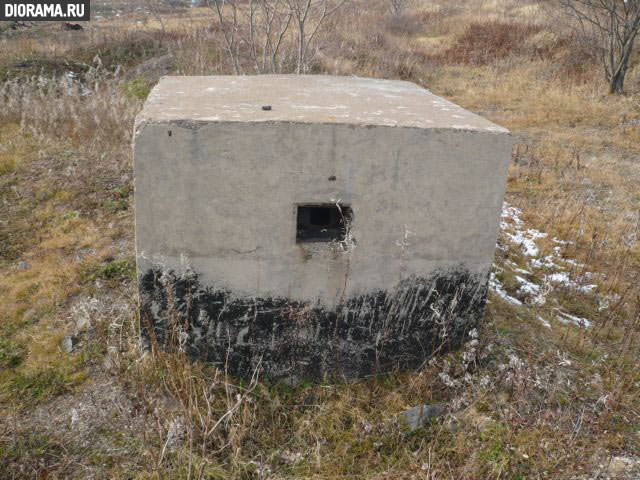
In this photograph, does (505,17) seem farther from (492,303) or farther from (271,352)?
(271,352)

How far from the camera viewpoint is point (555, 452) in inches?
95.7

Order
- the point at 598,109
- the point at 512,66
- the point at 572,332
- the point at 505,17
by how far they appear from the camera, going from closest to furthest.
A: 1. the point at 572,332
2. the point at 598,109
3. the point at 512,66
4. the point at 505,17

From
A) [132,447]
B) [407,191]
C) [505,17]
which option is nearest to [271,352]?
[132,447]

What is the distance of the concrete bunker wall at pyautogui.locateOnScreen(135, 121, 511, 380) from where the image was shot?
236cm

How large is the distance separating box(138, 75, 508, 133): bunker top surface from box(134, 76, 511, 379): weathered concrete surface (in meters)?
0.02

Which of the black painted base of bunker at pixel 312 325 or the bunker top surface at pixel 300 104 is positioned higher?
the bunker top surface at pixel 300 104

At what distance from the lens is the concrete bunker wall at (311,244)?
7.74ft

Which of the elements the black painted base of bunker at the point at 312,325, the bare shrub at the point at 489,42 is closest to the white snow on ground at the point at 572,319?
the black painted base of bunker at the point at 312,325

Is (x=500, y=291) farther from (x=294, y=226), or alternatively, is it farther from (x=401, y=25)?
(x=401, y=25)

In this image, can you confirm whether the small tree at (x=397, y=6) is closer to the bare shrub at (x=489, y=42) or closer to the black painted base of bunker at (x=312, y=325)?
the bare shrub at (x=489, y=42)

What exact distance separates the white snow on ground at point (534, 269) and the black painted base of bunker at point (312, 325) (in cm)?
107

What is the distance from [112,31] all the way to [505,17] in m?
11.7

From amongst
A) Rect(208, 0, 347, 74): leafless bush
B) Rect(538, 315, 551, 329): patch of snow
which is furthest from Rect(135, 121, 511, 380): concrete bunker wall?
Rect(208, 0, 347, 74): leafless bush

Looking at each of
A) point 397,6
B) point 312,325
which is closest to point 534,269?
point 312,325
